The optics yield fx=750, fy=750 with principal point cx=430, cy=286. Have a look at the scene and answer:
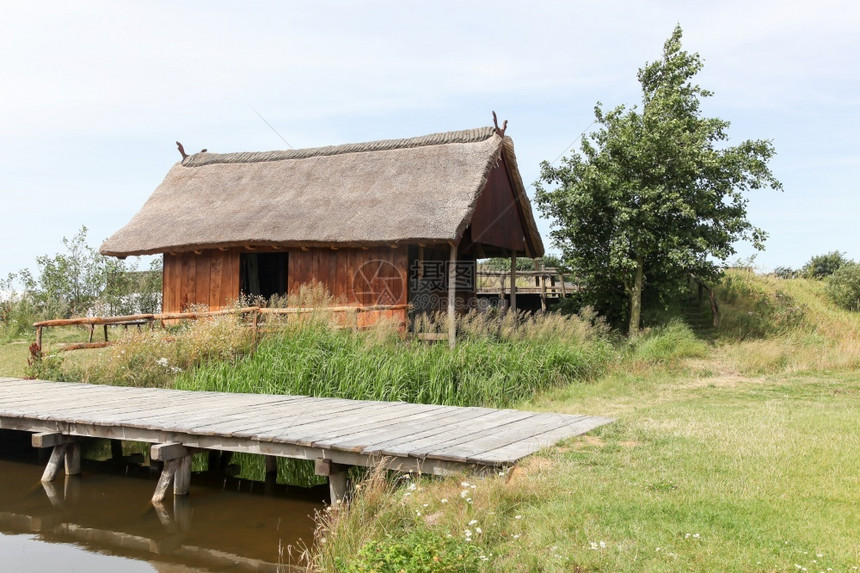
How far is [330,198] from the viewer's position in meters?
15.7

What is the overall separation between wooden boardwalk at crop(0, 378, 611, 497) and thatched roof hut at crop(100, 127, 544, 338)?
545 cm

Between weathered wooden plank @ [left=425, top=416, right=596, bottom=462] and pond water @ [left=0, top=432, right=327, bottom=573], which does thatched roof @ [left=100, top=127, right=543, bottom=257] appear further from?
pond water @ [left=0, top=432, right=327, bottom=573]

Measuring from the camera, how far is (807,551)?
405cm

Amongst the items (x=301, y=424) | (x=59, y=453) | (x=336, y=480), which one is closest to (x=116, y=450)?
(x=59, y=453)

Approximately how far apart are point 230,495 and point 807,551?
561cm

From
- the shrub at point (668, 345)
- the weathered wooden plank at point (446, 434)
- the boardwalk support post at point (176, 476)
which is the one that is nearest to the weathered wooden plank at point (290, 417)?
the boardwalk support post at point (176, 476)

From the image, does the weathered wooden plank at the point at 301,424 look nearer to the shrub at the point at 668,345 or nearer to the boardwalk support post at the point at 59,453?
the boardwalk support post at the point at 59,453

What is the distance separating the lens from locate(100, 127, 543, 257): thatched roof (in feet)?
46.6

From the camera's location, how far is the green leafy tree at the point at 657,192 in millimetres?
15773

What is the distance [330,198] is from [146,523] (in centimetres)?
972

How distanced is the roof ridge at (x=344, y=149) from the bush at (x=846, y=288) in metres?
10.6

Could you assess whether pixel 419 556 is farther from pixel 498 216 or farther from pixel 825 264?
pixel 825 264

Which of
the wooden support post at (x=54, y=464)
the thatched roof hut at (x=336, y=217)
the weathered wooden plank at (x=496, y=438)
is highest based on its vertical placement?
the thatched roof hut at (x=336, y=217)

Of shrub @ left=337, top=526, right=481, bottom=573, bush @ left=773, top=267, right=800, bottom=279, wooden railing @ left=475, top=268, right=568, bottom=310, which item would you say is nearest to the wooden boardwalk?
shrub @ left=337, top=526, right=481, bottom=573
